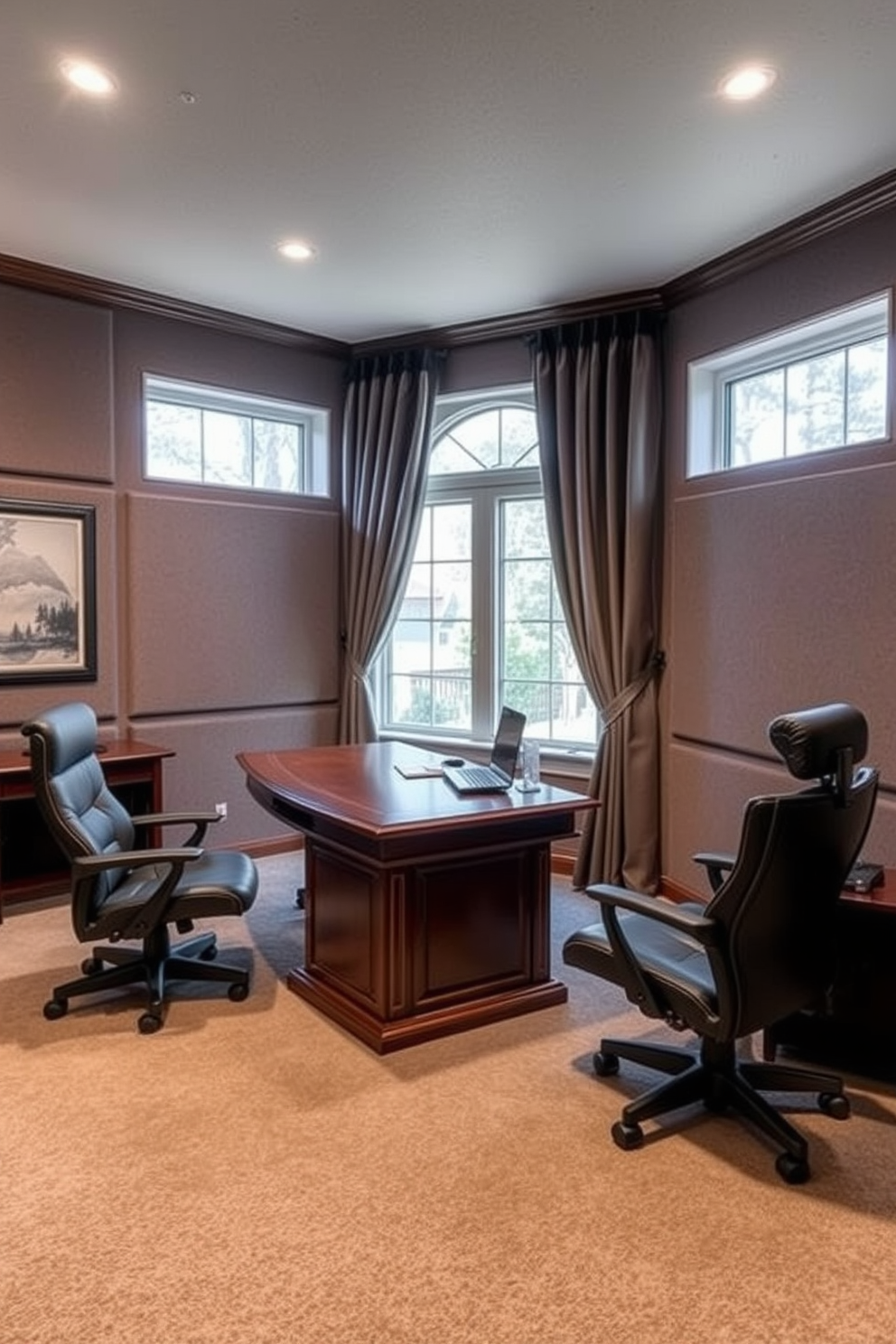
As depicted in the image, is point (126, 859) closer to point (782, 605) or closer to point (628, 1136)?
point (628, 1136)

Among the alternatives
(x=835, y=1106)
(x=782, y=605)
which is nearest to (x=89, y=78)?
(x=782, y=605)

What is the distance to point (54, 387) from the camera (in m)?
4.29

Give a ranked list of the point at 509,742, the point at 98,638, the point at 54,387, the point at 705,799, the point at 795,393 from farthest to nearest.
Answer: the point at 98,638
the point at 54,387
the point at 705,799
the point at 795,393
the point at 509,742

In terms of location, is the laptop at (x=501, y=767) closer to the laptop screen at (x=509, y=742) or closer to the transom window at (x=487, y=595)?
the laptop screen at (x=509, y=742)

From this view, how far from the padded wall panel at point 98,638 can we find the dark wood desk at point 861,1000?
3.51 m

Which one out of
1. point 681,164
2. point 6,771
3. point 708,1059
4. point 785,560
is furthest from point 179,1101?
→ point 681,164

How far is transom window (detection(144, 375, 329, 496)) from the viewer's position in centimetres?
480

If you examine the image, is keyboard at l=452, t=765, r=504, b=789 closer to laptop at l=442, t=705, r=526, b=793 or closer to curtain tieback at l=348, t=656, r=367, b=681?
laptop at l=442, t=705, r=526, b=793

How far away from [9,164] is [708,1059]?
150 inches

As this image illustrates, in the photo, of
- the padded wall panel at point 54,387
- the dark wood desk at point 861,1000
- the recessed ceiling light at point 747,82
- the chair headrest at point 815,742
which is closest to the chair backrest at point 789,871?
the chair headrest at point 815,742

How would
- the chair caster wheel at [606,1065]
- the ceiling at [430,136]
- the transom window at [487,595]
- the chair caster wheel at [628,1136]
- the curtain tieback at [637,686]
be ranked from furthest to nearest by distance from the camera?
1. the transom window at [487,595]
2. the curtain tieback at [637,686]
3. the chair caster wheel at [606,1065]
4. the ceiling at [430,136]
5. the chair caster wheel at [628,1136]

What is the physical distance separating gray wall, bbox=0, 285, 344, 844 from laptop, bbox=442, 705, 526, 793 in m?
2.04

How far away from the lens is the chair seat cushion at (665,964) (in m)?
2.16

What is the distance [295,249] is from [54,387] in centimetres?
140
